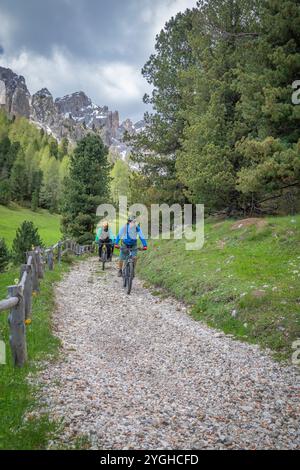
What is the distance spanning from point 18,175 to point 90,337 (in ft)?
338

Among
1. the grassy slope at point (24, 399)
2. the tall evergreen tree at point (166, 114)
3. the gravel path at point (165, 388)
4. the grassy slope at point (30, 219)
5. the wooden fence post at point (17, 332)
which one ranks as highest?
the tall evergreen tree at point (166, 114)

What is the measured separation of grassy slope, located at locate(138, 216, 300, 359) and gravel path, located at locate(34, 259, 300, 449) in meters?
0.79

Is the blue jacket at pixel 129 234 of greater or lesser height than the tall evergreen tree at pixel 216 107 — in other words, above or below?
below

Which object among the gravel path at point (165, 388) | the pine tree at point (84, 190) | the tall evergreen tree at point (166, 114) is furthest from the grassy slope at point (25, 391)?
the pine tree at point (84, 190)

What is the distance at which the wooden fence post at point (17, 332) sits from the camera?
6.84 m

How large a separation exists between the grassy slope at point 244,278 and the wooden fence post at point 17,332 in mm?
5753

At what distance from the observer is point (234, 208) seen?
87.5 feet

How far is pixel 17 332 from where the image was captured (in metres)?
6.90

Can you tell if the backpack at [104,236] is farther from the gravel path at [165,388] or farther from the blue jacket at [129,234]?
the gravel path at [165,388]

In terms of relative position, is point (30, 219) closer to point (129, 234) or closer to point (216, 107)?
point (216, 107)

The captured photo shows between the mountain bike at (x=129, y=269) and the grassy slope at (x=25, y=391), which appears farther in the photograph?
the mountain bike at (x=129, y=269)
